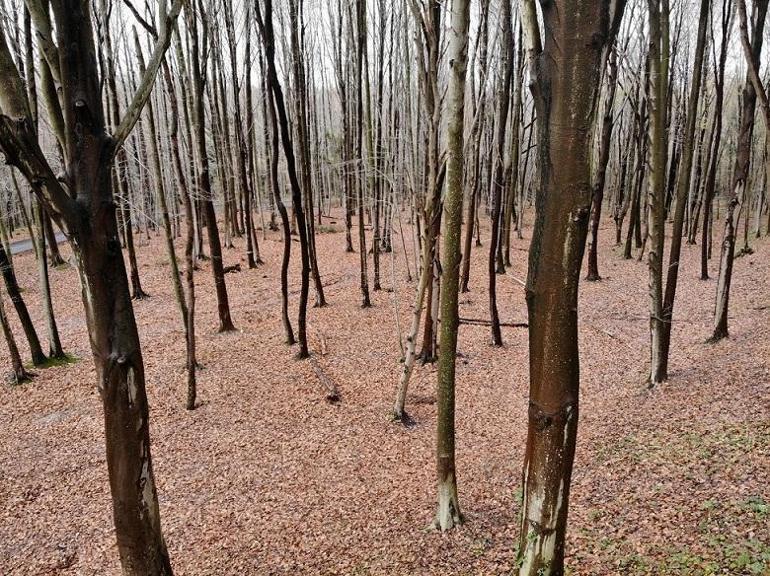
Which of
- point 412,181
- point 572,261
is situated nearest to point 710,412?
point 412,181

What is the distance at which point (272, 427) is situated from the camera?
7.78 m

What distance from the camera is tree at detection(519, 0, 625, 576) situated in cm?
188

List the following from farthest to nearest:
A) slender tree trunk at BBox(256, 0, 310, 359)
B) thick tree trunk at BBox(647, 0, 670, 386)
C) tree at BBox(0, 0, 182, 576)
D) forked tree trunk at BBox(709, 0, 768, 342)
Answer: slender tree trunk at BBox(256, 0, 310, 359) < forked tree trunk at BBox(709, 0, 768, 342) < thick tree trunk at BBox(647, 0, 670, 386) < tree at BBox(0, 0, 182, 576)

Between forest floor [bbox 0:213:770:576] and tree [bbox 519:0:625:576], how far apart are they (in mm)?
2120

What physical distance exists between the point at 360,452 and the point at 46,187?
5.55 metres

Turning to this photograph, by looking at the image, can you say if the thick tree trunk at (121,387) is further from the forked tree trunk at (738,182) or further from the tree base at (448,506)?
the forked tree trunk at (738,182)

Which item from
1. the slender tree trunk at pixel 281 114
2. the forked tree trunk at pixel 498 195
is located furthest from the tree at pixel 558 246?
the forked tree trunk at pixel 498 195

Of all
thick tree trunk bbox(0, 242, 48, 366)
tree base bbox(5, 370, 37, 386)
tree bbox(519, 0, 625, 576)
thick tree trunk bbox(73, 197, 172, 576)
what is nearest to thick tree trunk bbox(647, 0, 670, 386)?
tree bbox(519, 0, 625, 576)

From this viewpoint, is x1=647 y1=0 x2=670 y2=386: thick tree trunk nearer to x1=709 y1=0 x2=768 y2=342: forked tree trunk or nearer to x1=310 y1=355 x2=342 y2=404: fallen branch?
x1=709 y1=0 x2=768 y2=342: forked tree trunk

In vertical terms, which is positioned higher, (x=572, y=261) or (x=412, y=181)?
(x=412, y=181)

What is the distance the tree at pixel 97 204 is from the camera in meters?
2.59

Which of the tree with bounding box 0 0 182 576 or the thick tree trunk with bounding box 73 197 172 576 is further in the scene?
the thick tree trunk with bounding box 73 197 172 576

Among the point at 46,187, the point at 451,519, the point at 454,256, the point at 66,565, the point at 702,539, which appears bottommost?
the point at 66,565

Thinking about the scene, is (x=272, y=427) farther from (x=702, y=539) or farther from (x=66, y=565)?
(x=702, y=539)
